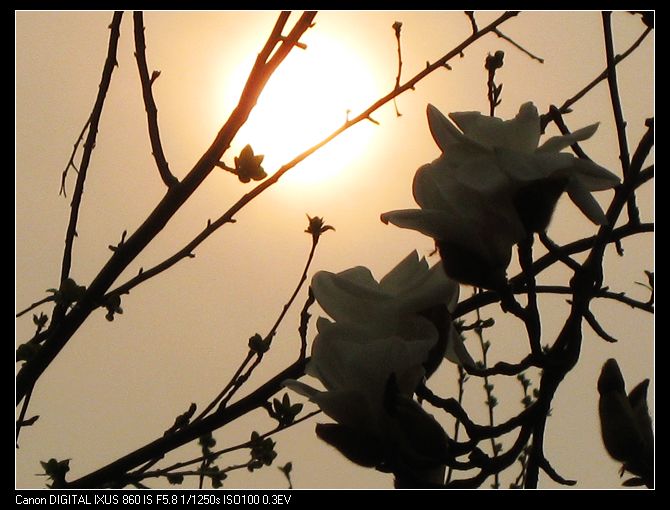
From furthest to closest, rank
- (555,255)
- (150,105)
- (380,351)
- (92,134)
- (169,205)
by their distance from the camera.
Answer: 1. (92,134)
2. (150,105)
3. (169,205)
4. (555,255)
5. (380,351)

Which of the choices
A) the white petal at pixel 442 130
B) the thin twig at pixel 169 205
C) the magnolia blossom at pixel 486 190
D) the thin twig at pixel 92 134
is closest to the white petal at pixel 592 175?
the magnolia blossom at pixel 486 190

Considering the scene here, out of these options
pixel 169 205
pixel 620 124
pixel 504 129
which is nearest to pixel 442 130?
pixel 504 129

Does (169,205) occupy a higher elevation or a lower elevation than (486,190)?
higher

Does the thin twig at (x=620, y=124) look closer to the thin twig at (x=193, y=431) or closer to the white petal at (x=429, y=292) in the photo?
the white petal at (x=429, y=292)

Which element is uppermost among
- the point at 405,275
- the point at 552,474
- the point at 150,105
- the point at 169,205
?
the point at 150,105

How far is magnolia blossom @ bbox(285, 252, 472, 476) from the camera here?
0.78 m

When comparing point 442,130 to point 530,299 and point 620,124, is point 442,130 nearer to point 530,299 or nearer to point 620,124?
point 530,299

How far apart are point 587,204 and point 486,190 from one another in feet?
0.45

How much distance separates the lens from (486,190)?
806 mm

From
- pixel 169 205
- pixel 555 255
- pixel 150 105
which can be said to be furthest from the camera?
pixel 150 105

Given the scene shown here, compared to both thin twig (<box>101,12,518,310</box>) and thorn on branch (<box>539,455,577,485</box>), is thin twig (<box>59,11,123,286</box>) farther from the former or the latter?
thorn on branch (<box>539,455,577,485</box>)

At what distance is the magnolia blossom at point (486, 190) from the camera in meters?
0.82

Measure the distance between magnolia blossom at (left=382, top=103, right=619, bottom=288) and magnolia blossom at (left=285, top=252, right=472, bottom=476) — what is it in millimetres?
54

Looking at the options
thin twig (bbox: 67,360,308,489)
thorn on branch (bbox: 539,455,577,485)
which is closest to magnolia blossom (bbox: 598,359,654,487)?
thorn on branch (bbox: 539,455,577,485)
